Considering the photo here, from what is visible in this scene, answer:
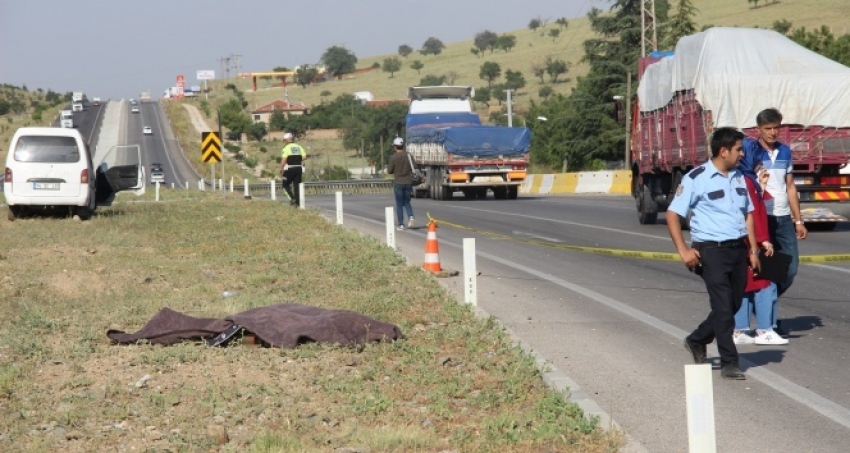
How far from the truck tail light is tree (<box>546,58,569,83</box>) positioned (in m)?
→ 160

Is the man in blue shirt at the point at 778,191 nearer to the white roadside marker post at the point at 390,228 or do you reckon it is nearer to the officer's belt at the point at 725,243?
the officer's belt at the point at 725,243

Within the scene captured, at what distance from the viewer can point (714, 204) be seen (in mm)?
8781

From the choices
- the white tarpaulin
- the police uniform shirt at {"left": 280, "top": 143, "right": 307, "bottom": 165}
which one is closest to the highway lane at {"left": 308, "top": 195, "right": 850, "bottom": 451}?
the white tarpaulin

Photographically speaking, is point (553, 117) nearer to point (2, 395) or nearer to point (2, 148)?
point (2, 148)

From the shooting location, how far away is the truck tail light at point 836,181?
21734mm

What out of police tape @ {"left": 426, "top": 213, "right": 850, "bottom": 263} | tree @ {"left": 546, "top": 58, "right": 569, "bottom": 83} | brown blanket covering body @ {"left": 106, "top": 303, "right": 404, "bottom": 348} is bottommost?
police tape @ {"left": 426, "top": 213, "right": 850, "bottom": 263}

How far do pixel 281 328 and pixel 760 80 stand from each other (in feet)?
46.6

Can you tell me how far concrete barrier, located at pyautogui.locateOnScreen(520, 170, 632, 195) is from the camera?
4559cm

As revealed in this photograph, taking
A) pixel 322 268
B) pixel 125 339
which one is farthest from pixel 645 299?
pixel 125 339

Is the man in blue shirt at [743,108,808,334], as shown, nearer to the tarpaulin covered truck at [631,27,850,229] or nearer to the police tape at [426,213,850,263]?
the police tape at [426,213,850,263]

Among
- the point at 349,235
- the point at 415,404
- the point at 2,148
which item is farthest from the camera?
the point at 2,148

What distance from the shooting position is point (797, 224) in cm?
1067

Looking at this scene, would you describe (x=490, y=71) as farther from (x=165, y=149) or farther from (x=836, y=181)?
(x=836, y=181)

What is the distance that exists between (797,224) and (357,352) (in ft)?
12.8
